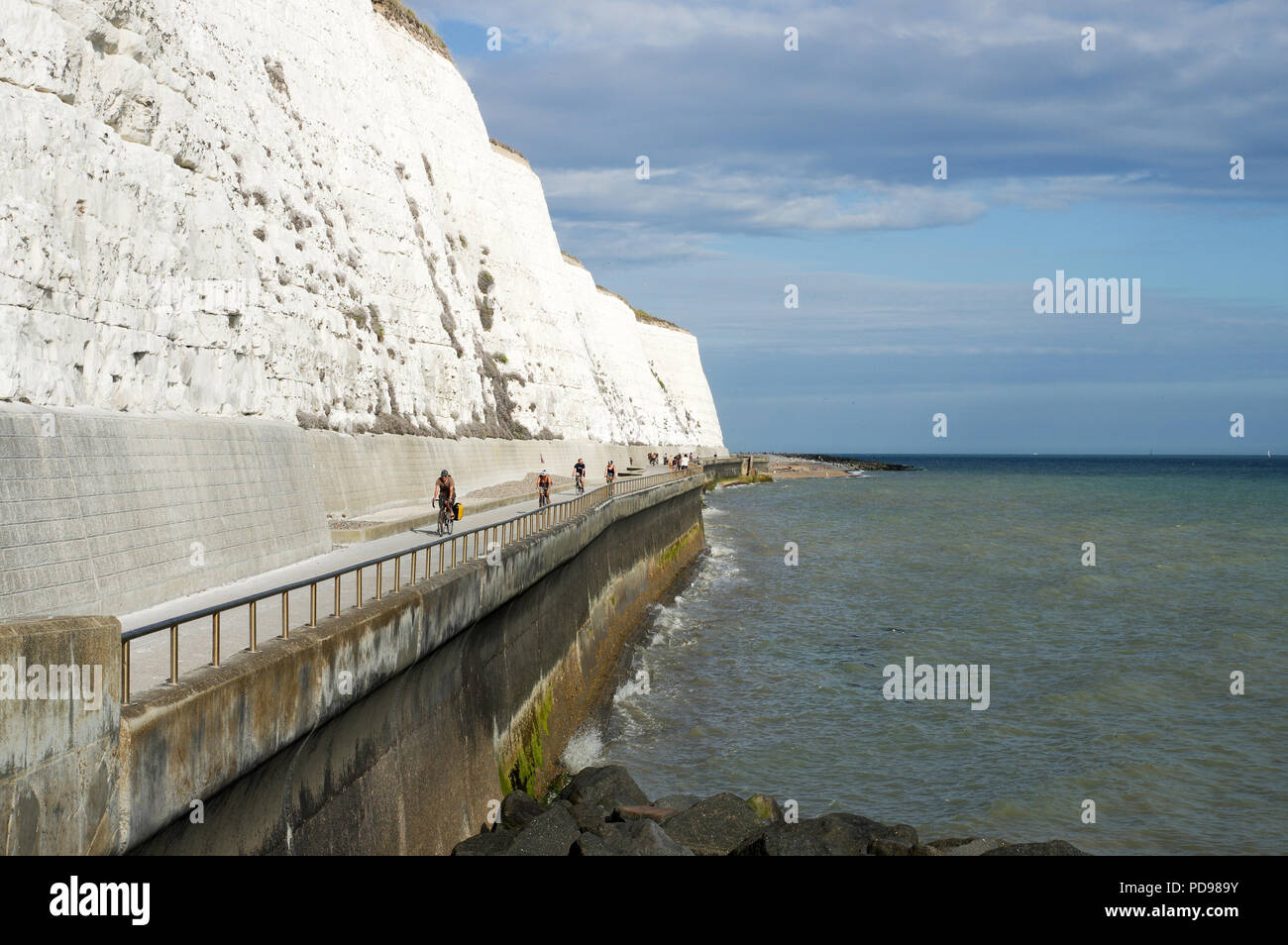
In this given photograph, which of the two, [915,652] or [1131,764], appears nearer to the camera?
[1131,764]

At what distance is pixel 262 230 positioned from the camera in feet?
88.1

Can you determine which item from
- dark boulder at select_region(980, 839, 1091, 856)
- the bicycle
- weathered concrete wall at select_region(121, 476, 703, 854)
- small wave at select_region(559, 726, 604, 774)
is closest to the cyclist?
the bicycle

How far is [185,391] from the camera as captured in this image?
1650 centimetres

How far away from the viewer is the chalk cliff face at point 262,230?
530 inches

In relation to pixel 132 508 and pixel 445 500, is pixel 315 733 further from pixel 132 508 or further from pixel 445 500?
pixel 445 500

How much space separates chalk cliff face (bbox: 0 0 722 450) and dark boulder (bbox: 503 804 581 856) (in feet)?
22.6

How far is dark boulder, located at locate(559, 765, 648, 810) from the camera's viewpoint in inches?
564

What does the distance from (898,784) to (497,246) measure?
47.2 m


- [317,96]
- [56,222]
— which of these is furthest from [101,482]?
[317,96]

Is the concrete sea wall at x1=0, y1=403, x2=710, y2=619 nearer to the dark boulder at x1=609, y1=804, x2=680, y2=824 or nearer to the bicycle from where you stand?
the bicycle

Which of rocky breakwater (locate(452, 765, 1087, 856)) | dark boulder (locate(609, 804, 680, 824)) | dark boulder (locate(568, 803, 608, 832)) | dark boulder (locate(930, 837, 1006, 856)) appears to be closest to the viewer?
rocky breakwater (locate(452, 765, 1087, 856))

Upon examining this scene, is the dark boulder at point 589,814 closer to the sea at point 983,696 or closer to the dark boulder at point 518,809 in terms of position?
the dark boulder at point 518,809

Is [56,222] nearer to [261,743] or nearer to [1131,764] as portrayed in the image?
[261,743]

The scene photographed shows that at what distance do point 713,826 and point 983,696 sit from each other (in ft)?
38.2
